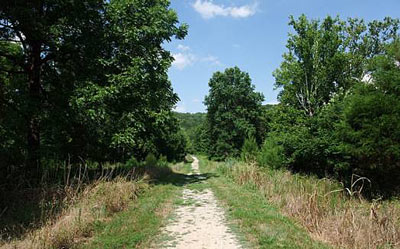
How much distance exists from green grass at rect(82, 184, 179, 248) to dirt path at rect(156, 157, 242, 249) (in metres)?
0.42

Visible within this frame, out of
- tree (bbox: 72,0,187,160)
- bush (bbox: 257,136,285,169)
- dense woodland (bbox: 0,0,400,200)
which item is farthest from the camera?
bush (bbox: 257,136,285,169)

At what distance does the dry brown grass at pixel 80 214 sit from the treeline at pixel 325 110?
7.82m

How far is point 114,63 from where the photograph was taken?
Result: 12844 millimetres

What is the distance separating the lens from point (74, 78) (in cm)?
1216

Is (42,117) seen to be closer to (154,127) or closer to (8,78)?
(8,78)

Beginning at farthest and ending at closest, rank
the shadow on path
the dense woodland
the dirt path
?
the shadow on path
the dense woodland
the dirt path

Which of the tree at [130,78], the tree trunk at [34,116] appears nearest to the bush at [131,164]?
the tree at [130,78]

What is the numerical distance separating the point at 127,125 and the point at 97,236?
22.2ft

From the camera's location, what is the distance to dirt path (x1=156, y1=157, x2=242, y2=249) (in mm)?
5801

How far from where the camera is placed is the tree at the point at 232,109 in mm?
43375

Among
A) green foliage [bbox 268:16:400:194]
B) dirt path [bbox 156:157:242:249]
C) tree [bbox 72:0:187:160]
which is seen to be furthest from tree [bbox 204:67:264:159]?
dirt path [bbox 156:157:242:249]

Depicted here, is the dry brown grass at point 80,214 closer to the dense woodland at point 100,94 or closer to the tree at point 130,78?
the dense woodland at point 100,94

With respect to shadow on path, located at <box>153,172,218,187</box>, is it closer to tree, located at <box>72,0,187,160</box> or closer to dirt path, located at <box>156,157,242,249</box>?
tree, located at <box>72,0,187,160</box>

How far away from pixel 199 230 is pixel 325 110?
2010 cm
